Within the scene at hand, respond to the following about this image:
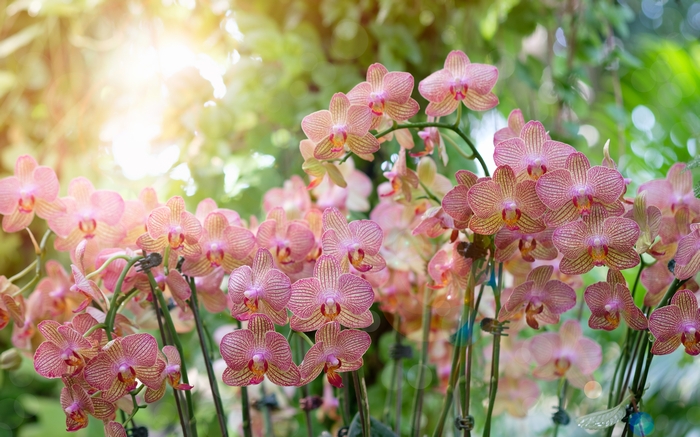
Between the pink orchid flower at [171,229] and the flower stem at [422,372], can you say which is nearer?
the pink orchid flower at [171,229]

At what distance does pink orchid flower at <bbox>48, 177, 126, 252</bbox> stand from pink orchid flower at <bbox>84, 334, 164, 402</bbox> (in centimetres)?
12

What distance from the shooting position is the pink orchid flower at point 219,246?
41 centimetres

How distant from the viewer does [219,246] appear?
0.41 metres

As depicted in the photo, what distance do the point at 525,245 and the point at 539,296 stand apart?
0.04 meters

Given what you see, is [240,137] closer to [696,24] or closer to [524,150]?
[524,150]

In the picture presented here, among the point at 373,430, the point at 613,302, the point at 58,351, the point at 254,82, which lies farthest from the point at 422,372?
the point at 254,82

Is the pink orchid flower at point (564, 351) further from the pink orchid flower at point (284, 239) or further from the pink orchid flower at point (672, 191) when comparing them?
the pink orchid flower at point (284, 239)

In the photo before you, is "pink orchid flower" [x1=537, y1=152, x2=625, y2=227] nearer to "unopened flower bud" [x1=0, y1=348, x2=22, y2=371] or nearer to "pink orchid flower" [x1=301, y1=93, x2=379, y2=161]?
"pink orchid flower" [x1=301, y1=93, x2=379, y2=161]

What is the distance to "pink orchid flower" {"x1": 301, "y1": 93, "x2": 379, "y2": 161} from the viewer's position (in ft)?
1.29

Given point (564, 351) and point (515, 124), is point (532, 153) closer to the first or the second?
point (515, 124)

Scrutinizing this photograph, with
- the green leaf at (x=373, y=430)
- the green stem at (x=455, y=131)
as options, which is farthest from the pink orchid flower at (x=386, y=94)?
the green leaf at (x=373, y=430)

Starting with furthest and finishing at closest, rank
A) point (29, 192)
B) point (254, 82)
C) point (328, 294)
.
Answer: point (254, 82) → point (29, 192) → point (328, 294)

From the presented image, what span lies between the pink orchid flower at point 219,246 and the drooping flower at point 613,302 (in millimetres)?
240

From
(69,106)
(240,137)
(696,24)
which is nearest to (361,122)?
(240,137)
